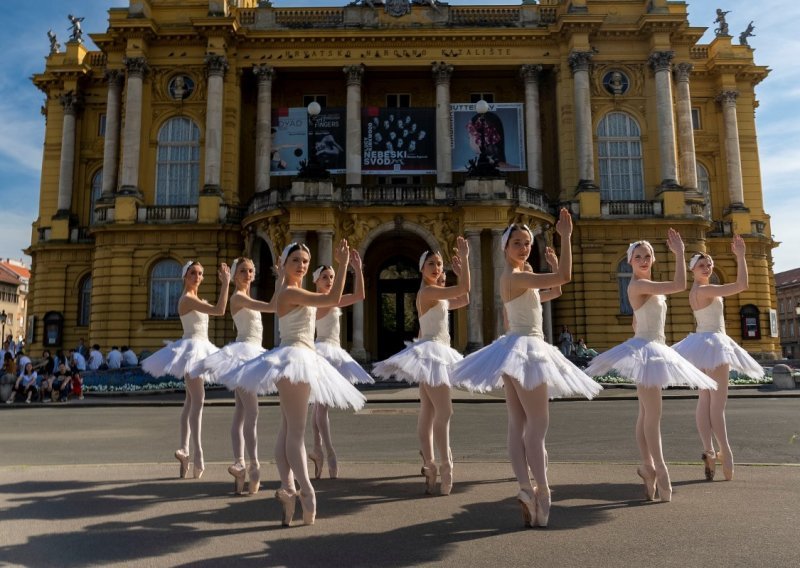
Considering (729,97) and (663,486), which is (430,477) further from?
(729,97)

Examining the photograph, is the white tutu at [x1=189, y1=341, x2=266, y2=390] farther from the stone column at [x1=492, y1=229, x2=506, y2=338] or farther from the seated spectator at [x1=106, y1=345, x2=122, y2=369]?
the seated spectator at [x1=106, y1=345, x2=122, y2=369]

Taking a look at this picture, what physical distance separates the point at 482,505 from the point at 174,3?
111ft

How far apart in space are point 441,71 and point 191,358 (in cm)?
2739

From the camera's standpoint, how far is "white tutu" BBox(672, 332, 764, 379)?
7.27m

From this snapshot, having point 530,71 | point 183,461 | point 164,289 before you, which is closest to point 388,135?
point 530,71

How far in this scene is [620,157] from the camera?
32.5 metres

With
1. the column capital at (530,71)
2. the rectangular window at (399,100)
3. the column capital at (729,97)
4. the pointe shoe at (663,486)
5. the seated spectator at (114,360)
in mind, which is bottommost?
the pointe shoe at (663,486)

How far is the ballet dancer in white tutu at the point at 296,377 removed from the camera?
549 cm

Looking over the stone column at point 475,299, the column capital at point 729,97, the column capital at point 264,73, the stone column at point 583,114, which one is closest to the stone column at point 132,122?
the column capital at point 264,73

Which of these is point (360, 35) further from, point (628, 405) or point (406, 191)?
point (628, 405)

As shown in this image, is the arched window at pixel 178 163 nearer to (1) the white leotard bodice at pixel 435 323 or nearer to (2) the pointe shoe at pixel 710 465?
(1) the white leotard bodice at pixel 435 323

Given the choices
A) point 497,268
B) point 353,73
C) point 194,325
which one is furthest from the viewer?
point 353,73

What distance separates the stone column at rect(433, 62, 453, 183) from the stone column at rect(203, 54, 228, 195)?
10.5 metres

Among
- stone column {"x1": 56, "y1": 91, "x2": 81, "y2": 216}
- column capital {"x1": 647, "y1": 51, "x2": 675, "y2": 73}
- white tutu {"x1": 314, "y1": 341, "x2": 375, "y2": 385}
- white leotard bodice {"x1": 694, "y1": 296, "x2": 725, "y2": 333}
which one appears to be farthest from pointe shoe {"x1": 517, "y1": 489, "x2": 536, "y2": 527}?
stone column {"x1": 56, "y1": 91, "x2": 81, "y2": 216}
